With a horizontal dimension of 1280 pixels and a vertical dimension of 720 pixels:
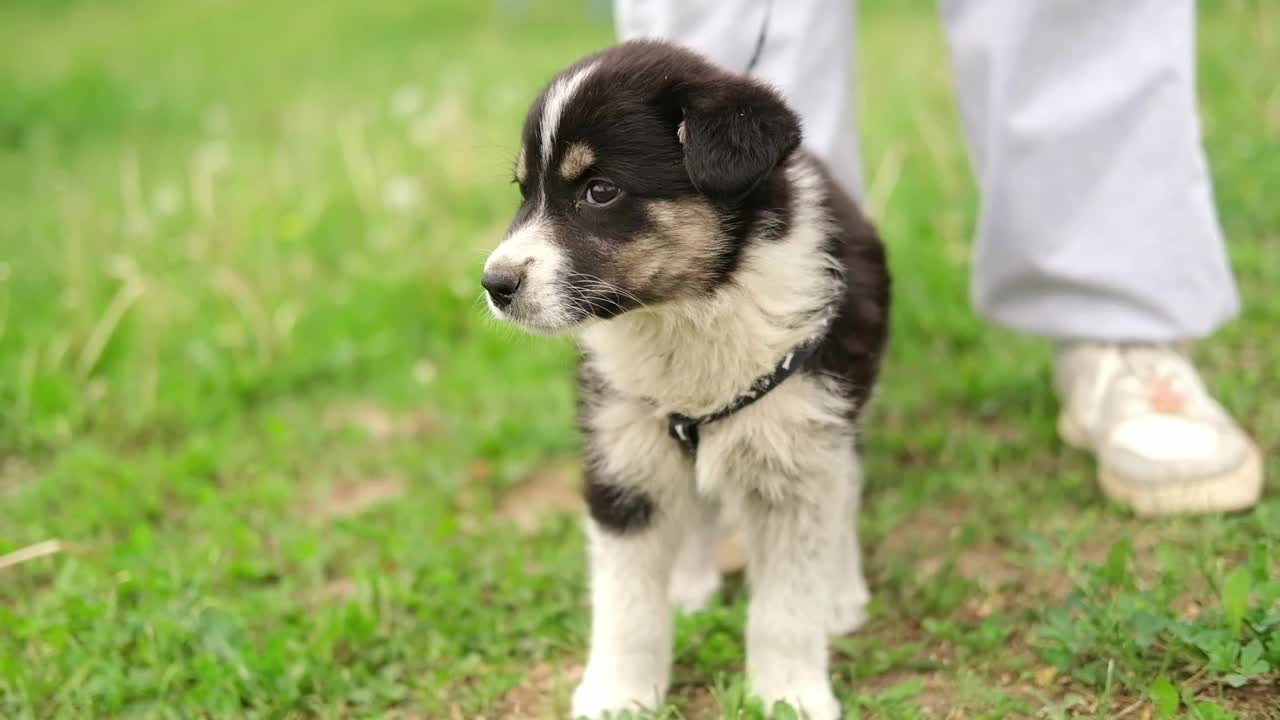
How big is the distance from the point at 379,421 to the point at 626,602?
89.2 inches

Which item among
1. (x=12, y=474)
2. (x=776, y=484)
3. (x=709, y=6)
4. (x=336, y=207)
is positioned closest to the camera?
(x=776, y=484)

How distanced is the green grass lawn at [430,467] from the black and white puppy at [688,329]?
0.26m

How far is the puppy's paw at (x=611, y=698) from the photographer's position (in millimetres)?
2826

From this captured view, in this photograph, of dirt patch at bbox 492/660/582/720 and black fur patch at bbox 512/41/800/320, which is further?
dirt patch at bbox 492/660/582/720

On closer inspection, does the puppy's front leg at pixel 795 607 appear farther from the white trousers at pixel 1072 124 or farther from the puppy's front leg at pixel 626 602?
the white trousers at pixel 1072 124

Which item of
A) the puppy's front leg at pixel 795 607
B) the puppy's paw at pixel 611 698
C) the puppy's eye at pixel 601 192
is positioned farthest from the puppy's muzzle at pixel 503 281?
the puppy's paw at pixel 611 698

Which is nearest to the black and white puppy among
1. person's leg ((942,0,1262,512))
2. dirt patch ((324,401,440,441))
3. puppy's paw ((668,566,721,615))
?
puppy's paw ((668,566,721,615))

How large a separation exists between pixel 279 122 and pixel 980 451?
687cm

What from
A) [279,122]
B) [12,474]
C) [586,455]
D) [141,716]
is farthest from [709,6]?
[279,122]

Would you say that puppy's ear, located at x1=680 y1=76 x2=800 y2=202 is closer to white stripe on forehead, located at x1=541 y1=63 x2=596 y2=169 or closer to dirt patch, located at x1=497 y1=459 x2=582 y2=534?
white stripe on forehead, located at x1=541 y1=63 x2=596 y2=169

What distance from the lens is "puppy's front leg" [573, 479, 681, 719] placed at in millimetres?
2818

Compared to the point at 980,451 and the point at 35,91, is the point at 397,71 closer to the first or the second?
the point at 35,91

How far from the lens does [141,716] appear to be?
9.68 ft

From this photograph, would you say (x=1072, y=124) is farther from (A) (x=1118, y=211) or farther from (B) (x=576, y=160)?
(B) (x=576, y=160)
